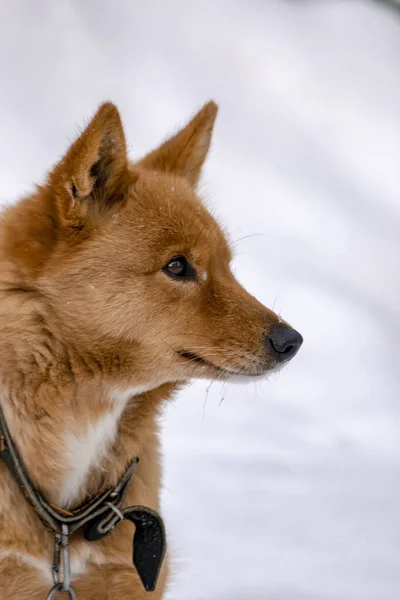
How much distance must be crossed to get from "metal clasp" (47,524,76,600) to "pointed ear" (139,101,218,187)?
57.9 inches

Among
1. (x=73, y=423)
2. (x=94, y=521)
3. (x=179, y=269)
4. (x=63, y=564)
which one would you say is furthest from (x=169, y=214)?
(x=63, y=564)

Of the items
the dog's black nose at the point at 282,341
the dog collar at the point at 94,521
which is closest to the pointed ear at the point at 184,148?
the dog's black nose at the point at 282,341

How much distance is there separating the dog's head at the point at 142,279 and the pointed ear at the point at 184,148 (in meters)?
0.40

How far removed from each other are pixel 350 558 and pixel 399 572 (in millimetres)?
245

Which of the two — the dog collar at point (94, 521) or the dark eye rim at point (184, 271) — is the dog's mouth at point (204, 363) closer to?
the dark eye rim at point (184, 271)

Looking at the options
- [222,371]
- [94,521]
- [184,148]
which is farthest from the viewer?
[184,148]

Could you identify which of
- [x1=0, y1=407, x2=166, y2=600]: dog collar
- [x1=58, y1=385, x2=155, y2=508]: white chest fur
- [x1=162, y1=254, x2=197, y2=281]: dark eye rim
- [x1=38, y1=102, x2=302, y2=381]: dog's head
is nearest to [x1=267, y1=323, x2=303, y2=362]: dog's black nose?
[x1=38, y1=102, x2=302, y2=381]: dog's head

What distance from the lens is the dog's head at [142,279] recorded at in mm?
2447

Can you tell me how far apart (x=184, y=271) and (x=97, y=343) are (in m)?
0.39

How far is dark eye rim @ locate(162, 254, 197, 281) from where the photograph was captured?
8.38 feet

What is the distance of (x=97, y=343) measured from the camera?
7.99ft

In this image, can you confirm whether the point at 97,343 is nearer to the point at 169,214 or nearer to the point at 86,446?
the point at 86,446

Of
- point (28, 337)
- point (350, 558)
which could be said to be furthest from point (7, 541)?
point (350, 558)

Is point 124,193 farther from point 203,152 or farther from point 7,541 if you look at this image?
point 7,541
